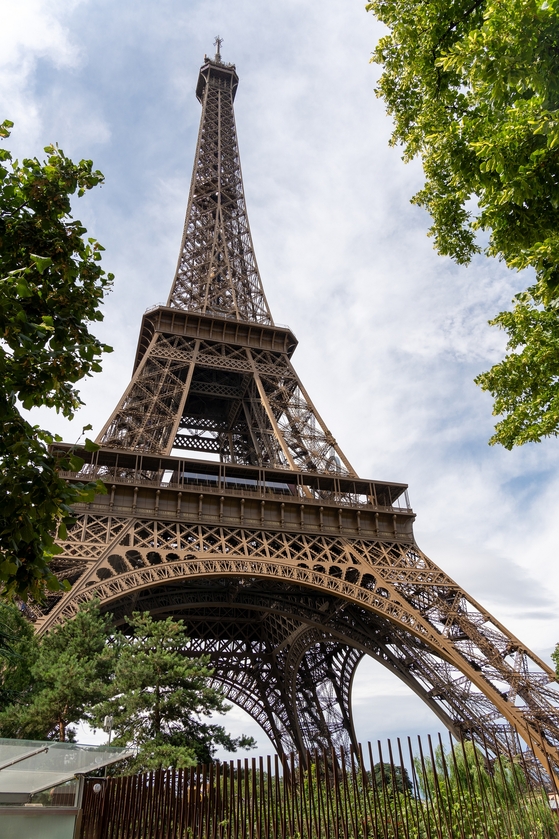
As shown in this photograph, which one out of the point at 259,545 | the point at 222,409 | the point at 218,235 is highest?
the point at 218,235

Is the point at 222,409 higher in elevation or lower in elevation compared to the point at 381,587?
higher

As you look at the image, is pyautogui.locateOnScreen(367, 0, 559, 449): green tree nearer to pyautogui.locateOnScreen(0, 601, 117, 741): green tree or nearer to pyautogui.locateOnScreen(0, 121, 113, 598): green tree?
pyautogui.locateOnScreen(0, 121, 113, 598): green tree

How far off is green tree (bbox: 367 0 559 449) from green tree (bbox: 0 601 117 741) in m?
12.6

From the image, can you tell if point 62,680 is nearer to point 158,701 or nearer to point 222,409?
point 158,701

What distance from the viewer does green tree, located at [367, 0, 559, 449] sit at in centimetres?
707

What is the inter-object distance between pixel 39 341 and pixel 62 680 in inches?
511

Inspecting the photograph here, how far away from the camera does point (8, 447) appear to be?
601 centimetres

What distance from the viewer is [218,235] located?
4369 cm

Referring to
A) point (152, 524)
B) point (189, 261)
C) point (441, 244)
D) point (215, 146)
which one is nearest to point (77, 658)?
point (152, 524)

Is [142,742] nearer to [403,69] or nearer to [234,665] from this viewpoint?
[403,69]

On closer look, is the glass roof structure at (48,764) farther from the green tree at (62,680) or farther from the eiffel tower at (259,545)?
the eiffel tower at (259,545)

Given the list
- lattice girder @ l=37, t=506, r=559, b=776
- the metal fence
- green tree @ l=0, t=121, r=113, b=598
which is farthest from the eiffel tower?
green tree @ l=0, t=121, r=113, b=598

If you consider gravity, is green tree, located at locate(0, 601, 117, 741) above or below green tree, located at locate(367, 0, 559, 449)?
below

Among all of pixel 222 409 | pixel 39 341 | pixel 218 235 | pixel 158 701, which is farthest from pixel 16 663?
pixel 218 235
